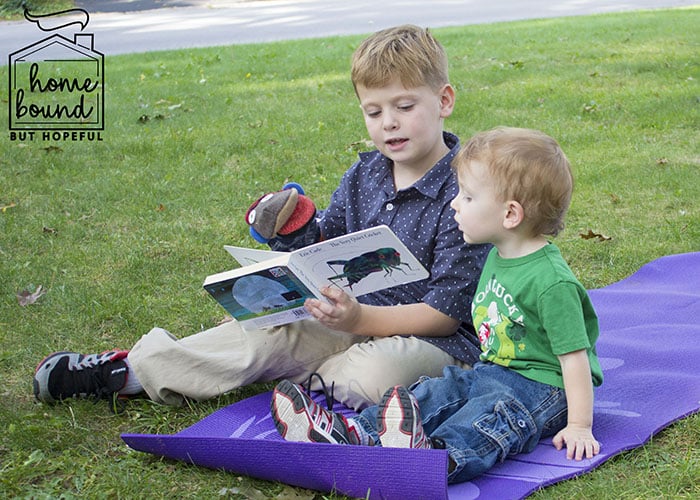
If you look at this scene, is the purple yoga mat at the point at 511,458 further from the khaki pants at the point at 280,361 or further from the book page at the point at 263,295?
the book page at the point at 263,295

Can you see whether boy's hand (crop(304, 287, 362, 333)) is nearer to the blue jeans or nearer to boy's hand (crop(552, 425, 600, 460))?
the blue jeans

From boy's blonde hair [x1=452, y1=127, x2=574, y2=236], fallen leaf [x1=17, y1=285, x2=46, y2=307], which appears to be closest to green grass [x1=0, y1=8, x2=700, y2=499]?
fallen leaf [x1=17, y1=285, x2=46, y2=307]

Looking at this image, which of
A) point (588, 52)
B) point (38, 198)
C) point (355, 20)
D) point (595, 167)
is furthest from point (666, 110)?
point (355, 20)

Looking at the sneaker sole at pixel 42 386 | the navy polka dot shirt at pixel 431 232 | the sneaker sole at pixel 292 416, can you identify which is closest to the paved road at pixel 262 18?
the sneaker sole at pixel 42 386

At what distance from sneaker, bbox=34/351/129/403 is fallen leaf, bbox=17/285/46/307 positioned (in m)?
1.00

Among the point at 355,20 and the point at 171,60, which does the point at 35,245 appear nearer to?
the point at 171,60

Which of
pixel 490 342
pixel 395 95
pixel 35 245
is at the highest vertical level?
pixel 395 95

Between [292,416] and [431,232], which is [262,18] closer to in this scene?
[431,232]

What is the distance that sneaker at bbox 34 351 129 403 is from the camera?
304 centimetres

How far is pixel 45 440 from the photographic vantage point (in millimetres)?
2814

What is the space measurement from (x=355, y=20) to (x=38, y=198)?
932 cm

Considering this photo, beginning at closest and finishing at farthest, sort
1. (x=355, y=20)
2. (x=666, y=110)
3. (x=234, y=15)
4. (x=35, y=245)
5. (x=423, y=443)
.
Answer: (x=423, y=443) → (x=35, y=245) → (x=666, y=110) → (x=355, y=20) → (x=234, y=15)

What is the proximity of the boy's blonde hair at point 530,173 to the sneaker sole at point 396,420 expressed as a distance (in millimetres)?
611

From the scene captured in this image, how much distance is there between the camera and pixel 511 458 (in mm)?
2568
